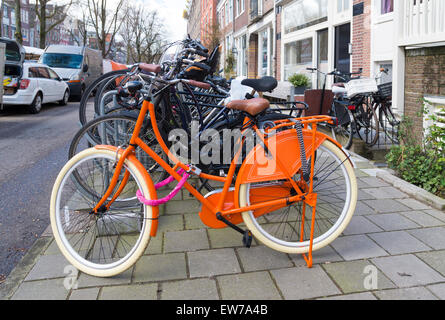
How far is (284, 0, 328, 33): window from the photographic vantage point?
40.2 ft

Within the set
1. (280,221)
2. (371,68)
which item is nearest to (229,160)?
(280,221)

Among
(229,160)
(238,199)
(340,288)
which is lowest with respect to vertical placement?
(340,288)

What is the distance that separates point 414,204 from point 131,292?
2744 mm

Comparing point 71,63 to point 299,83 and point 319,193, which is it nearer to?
point 299,83

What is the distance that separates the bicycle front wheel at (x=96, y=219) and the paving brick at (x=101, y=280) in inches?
1.7

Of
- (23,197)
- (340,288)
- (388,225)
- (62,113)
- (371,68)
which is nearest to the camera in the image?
(340,288)

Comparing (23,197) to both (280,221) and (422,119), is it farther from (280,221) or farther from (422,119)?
(422,119)

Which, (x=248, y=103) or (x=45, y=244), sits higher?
(x=248, y=103)

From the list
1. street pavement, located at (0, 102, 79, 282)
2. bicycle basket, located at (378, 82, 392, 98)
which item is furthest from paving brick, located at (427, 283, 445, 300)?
bicycle basket, located at (378, 82, 392, 98)

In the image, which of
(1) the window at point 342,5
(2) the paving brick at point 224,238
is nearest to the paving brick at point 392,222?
(2) the paving brick at point 224,238

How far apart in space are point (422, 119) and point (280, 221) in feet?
10.1

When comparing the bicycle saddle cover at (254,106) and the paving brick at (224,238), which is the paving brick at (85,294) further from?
the bicycle saddle cover at (254,106)

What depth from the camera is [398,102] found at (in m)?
5.95

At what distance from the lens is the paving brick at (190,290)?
2.41 metres
